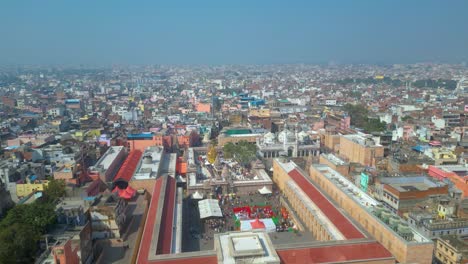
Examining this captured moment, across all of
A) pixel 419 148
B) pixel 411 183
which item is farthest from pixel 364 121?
pixel 411 183

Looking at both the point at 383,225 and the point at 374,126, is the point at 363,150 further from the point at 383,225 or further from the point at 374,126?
the point at 383,225

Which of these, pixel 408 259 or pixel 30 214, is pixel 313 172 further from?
pixel 30 214

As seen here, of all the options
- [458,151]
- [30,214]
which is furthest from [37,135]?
[458,151]

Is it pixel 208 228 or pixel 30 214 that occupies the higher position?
pixel 30 214

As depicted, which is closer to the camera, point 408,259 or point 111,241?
point 408,259

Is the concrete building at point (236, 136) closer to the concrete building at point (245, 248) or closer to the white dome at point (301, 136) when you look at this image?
the white dome at point (301, 136)

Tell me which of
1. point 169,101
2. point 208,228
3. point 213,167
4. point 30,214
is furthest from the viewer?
point 169,101

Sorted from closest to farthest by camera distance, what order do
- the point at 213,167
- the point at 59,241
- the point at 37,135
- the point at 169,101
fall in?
the point at 59,241 → the point at 213,167 → the point at 37,135 → the point at 169,101
